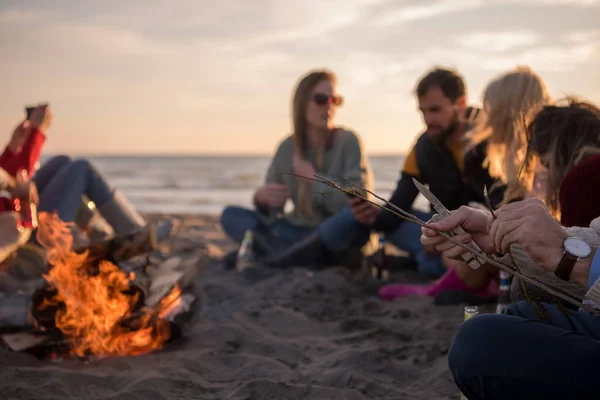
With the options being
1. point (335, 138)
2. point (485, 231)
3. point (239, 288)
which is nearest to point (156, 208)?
point (335, 138)

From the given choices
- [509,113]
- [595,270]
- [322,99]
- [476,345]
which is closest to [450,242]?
[476,345]

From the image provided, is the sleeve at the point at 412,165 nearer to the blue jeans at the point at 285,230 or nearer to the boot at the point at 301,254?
the blue jeans at the point at 285,230

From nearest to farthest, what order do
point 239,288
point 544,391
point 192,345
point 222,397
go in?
point 544,391 < point 222,397 < point 192,345 < point 239,288

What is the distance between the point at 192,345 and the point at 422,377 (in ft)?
4.60

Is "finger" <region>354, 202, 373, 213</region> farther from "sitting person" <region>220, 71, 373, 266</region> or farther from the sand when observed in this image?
"sitting person" <region>220, 71, 373, 266</region>

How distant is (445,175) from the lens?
5020 millimetres

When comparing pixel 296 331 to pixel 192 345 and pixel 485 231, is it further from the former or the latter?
pixel 485 231

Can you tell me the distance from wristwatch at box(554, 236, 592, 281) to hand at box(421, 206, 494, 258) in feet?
0.95

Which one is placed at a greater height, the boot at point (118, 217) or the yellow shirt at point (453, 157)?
the yellow shirt at point (453, 157)

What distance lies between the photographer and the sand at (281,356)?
9.49ft

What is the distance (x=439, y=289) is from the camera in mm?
4512

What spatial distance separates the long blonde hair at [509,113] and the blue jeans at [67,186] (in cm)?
328

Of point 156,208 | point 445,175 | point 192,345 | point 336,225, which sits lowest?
point 156,208

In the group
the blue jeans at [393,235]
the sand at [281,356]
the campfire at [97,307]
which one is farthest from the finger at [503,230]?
the blue jeans at [393,235]
